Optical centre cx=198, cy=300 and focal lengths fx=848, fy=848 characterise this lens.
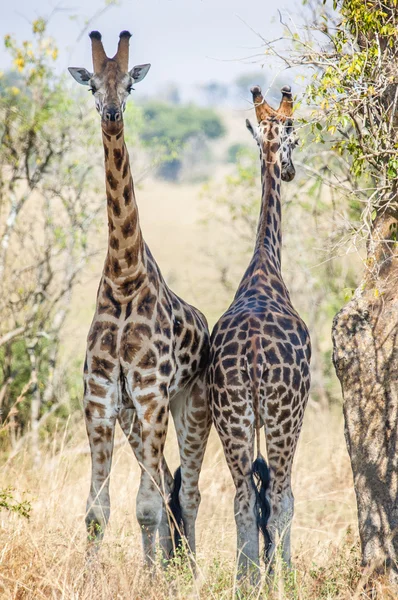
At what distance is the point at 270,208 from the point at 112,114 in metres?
1.81

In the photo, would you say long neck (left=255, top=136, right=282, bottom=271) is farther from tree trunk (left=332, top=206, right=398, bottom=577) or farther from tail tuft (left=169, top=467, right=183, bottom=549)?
tail tuft (left=169, top=467, right=183, bottom=549)

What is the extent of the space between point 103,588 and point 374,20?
11.1 feet

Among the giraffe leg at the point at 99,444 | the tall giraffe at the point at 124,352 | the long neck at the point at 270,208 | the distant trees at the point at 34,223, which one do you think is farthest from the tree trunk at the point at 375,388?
the distant trees at the point at 34,223

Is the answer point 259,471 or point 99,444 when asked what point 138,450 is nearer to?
point 99,444

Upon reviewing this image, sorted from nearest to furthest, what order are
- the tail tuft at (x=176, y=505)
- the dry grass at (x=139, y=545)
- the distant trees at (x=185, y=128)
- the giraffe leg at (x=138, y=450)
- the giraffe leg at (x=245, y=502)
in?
1. the dry grass at (x=139, y=545)
2. the giraffe leg at (x=245, y=502)
3. the giraffe leg at (x=138, y=450)
4. the tail tuft at (x=176, y=505)
5. the distant trees at (x=185, y=128)

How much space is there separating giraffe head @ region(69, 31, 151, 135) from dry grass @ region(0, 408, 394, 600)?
2145mm

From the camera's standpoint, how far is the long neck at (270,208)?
19.0 ft

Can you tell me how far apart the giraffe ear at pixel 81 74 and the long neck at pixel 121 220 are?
2.00 ft

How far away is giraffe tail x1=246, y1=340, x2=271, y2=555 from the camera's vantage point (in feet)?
16.3

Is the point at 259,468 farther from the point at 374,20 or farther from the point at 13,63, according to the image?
the point at 13,63

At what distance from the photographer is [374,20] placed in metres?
4.76

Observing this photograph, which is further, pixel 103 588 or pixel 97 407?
pixel 97 407

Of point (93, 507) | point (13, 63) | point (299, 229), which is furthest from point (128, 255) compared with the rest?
point (299, 229)

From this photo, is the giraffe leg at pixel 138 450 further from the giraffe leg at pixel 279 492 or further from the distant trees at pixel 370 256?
the distant trees at pixel 370 256
